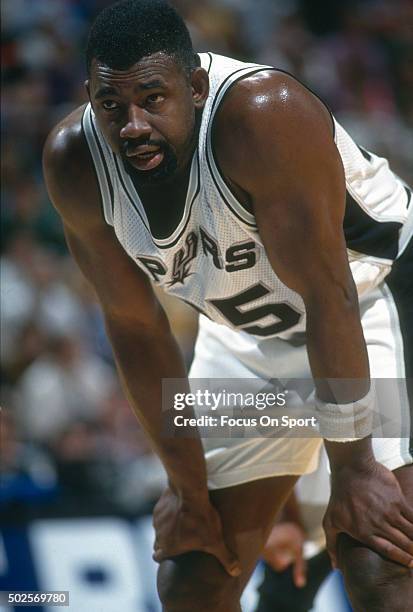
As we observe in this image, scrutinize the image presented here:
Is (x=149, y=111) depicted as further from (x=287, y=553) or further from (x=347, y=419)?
(x=287, y=553)

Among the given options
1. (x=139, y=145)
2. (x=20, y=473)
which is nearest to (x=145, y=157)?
(x=139, y=145)

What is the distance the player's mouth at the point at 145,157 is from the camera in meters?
2.17

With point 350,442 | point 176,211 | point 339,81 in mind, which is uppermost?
point 176,211

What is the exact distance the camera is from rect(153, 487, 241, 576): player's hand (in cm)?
271

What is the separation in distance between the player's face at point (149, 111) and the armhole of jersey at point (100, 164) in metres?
0.14

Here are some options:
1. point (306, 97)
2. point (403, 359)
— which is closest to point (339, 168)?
point (306, 97)

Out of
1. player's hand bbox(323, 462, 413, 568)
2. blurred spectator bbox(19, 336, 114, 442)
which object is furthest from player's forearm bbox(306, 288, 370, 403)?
blurred spectator bbox(19, 336, 114, 442)

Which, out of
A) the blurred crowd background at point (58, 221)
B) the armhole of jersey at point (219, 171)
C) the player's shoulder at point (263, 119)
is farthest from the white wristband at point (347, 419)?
the blurred crowd background at point (58, 221)

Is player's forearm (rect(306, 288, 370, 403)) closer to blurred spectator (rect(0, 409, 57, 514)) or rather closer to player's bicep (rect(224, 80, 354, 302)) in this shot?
player's bicep (rect(224, 80, 354, 302))

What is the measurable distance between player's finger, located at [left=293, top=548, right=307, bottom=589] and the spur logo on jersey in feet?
4.25

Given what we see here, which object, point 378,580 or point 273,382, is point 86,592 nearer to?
point 273,382

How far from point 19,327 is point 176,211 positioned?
2429 mm

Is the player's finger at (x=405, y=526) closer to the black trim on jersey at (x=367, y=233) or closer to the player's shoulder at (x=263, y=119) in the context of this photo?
the black trim on jersey at (x=367, y=233)

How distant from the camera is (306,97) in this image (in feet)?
7.25
